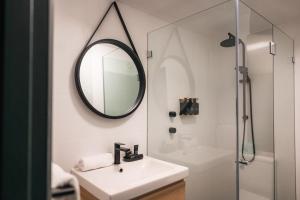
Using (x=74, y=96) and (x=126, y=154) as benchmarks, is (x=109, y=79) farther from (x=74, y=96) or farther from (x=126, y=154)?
(x=126, y=154)

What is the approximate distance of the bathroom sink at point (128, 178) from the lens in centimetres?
112

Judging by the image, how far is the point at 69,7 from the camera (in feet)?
4.84

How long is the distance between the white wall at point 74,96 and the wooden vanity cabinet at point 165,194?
300mm

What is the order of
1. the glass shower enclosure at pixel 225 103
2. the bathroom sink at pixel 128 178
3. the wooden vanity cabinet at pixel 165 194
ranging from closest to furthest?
the bathroom sink at pixel 128 178 → the wooden vanity cabinet at pixel 165 194 → the glass shower enclosure at pixel 225 103

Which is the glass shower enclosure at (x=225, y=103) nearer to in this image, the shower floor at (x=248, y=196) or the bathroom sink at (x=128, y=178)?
the shower floor at (x=248, y=196)

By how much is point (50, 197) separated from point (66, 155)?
114cm

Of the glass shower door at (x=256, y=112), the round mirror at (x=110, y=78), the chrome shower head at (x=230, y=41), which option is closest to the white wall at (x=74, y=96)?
the round mirror at (x=110, y=78)

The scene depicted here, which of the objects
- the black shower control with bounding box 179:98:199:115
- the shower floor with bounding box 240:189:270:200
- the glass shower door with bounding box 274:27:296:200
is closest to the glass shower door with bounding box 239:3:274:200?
the shower floor with bounding box 240:189:270:200

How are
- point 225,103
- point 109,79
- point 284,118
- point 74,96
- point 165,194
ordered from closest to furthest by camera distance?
1. point 165,194
2. point 74,96
3. point 225,103
4. point 109,79
5. point 284,118

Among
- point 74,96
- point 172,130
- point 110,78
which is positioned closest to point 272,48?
point 172,130

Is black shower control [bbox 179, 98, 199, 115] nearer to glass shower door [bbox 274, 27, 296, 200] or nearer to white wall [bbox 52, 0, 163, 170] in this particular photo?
white wall [bbox 52, 0, 163, 170]

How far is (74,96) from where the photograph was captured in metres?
1.49

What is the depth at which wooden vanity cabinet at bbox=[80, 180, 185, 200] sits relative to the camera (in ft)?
4.10

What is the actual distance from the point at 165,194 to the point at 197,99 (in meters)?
0.93
